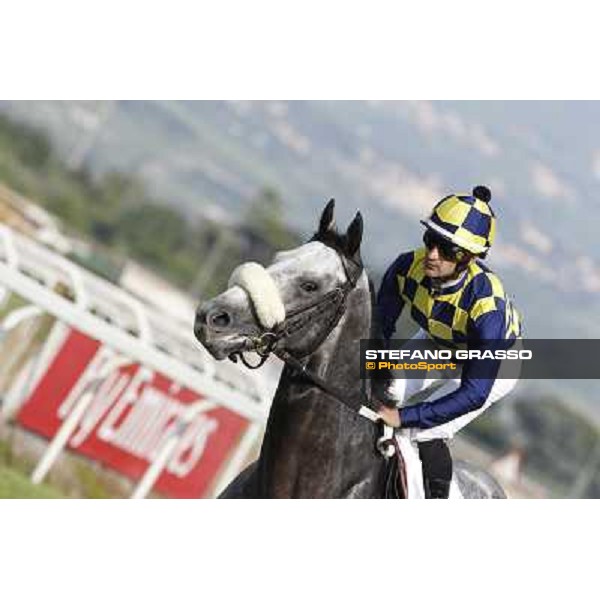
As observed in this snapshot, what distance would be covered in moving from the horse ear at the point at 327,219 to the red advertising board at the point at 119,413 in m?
3.49

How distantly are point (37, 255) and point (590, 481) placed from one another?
16.6 m

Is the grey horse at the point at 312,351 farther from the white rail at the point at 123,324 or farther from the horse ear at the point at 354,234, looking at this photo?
the white rail at the point at 123,324

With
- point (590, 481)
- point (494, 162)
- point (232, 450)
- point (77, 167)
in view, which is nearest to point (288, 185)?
point (494, 162)

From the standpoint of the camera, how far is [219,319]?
3088 mm

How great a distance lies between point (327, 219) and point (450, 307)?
1.72ft

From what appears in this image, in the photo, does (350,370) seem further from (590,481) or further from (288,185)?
(288,185)

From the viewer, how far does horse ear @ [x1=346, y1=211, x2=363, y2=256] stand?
3231mm

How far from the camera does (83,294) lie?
649 centimetres

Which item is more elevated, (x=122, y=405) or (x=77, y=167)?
(x=77, y=167)

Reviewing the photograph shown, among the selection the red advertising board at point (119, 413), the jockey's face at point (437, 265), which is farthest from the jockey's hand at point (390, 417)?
the red advertising board at point (119, 413)

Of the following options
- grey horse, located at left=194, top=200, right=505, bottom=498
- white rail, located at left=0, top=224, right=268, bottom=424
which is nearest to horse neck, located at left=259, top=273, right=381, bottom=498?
grey horse, located at left=194, top=200, right=505, bottom=498

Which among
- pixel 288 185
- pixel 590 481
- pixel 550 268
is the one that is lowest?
pixel 590 481

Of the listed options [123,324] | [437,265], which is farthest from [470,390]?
[123,324]

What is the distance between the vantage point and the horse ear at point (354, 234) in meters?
3.23
